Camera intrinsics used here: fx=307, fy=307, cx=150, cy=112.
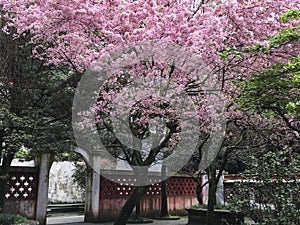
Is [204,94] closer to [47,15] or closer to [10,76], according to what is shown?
[47,15]

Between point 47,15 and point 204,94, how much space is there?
295cm

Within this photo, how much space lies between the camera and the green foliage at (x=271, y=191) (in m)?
3.82

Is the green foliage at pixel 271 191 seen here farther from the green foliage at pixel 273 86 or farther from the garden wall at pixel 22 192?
the garden wall at pixel 22 192

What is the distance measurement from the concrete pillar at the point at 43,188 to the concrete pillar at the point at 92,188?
89cm

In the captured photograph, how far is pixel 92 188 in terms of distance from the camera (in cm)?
859

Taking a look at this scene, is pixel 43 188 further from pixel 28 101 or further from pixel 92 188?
pixel 28 101

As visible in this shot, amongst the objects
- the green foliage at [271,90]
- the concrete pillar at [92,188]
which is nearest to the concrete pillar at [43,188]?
the concrete pillar at [92,188]

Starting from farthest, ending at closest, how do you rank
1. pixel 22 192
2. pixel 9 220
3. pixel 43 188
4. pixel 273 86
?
pixel 43 188
pixel 22 192
pixel 9 220
pixel 273 86

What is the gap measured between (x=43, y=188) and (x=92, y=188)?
4.69 ft

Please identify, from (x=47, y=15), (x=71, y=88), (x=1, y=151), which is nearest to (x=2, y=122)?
(x=1, y=151)

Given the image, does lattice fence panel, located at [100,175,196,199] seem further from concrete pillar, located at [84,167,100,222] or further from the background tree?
the background tree

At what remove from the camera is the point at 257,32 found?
503cm

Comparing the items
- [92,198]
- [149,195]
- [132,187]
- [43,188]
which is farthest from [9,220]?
[149,195]

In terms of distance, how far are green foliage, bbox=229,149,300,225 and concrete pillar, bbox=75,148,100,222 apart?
16.3 ft
